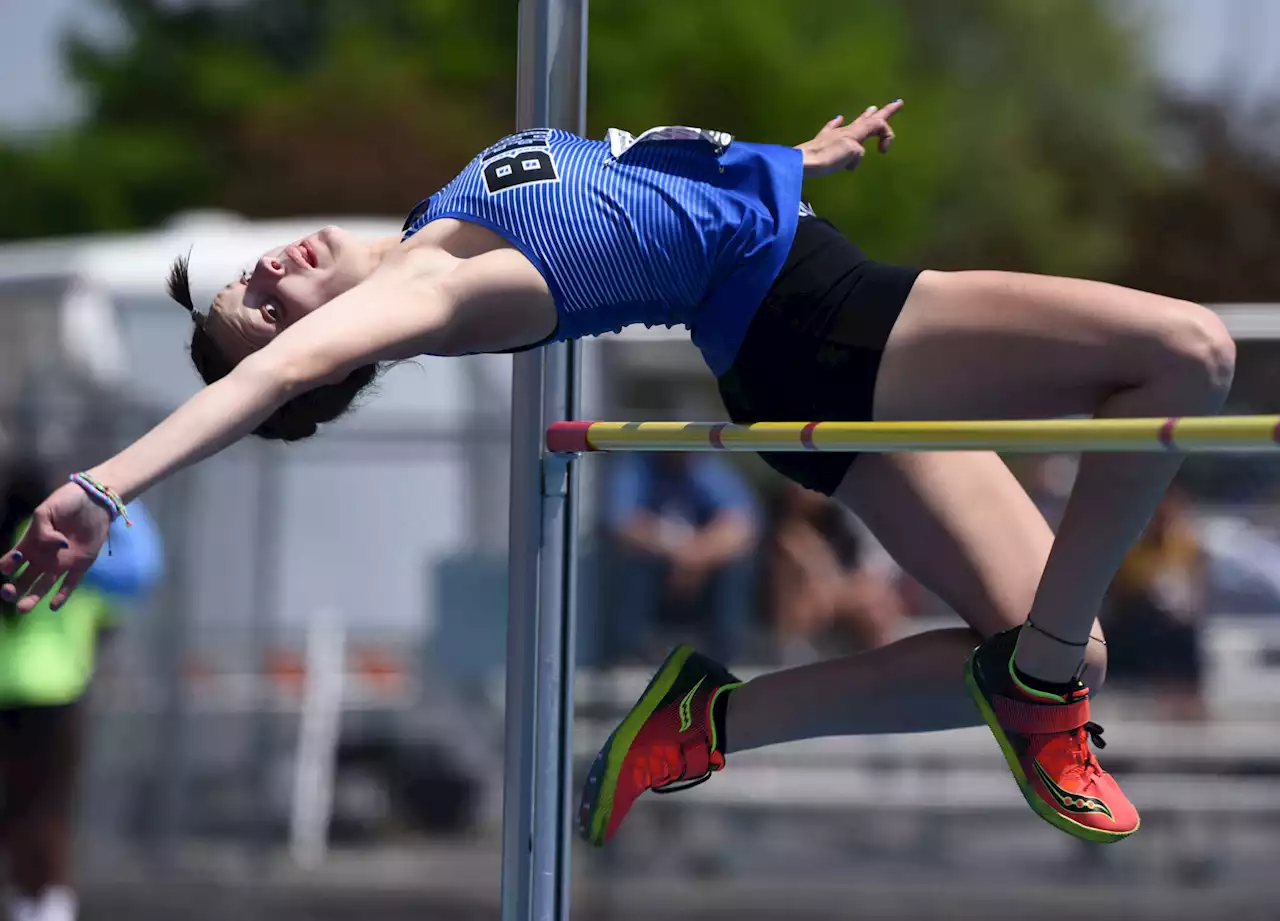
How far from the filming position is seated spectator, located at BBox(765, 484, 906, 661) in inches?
268

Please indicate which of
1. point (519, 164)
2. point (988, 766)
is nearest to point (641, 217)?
point (519, 164)

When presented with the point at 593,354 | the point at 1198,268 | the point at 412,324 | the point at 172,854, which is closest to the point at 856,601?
the point at 593,354

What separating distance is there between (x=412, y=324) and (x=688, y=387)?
641cm

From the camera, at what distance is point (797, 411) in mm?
2871

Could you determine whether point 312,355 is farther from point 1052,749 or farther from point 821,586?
point 821,586

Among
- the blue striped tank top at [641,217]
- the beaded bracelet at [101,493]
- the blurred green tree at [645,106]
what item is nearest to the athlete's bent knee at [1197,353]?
the blue striped tank top at [641,217]

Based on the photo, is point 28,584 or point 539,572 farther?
point 539,572

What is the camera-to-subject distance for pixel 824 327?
275 cm

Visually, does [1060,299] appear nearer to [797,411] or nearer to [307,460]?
[797,411]

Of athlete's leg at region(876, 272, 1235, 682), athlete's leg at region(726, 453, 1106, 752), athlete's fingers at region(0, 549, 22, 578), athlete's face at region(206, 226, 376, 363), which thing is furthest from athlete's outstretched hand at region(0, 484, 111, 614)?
athlete's leg at region(726, 453, 1106, 752)

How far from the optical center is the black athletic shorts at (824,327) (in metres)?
2.74

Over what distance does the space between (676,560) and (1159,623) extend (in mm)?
1822

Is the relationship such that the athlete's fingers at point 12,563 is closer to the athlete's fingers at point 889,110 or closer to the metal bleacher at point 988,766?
the athlete's fingers at point 889,110

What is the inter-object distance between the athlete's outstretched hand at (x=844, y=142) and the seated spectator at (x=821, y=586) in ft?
12.8
